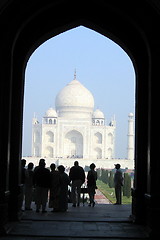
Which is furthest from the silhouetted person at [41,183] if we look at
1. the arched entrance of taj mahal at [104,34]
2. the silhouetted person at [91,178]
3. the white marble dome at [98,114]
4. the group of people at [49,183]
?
the white marble dome at [98,114]

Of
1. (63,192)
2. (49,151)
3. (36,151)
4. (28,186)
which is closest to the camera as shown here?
(63,192)

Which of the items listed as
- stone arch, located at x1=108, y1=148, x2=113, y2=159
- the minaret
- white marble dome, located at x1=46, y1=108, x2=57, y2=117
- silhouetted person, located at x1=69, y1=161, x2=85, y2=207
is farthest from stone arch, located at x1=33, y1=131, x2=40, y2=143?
silhouetted person, located at x1=69, y1=161, x2=85, y2=207

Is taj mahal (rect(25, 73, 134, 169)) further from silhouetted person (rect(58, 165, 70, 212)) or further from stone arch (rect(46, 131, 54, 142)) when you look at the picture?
silhouetted person (rect(58, 165, 70, 212))

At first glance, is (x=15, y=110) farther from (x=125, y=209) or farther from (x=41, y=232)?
(x=125, y=209)

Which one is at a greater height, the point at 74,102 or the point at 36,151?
the point at 74,102

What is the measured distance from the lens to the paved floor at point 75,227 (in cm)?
553

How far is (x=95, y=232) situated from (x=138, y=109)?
190 cm

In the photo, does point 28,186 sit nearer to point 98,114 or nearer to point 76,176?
point 76,176

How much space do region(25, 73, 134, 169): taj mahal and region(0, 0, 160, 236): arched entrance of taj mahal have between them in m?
47.0

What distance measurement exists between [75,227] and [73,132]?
49746mm

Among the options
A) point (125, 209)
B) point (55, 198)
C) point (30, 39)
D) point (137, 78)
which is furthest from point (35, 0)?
point (125, 209)

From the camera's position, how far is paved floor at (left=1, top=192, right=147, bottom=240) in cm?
553

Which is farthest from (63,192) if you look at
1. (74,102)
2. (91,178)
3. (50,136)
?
(74,102)

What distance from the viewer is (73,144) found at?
185ft
